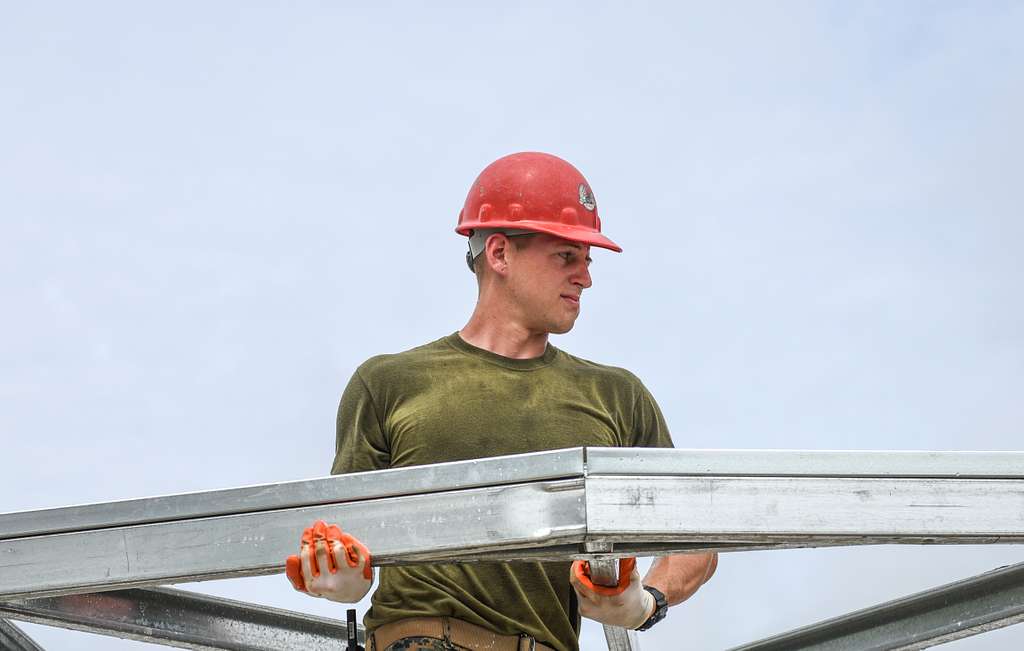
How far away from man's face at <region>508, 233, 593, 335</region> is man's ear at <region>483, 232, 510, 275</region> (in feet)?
0.14

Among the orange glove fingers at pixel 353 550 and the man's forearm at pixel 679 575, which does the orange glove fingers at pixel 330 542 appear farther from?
the man's forearm at pixel 679 575

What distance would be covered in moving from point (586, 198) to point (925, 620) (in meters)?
2.01

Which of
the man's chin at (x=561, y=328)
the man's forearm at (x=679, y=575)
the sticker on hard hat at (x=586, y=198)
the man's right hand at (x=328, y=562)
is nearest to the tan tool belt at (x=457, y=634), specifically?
the man's forearm at (x=679, y=575)

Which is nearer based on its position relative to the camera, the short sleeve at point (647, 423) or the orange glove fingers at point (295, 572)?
the orange glove fingers at point (295, 572)

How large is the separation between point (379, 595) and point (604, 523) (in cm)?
143

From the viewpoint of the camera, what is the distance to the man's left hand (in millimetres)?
4492

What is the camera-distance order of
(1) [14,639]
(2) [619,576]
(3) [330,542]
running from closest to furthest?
(3) [330,542] → (2) [619,576] → (1) [14,639]

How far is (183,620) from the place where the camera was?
5.50m

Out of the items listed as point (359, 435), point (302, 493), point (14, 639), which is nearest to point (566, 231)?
point (359, 435)

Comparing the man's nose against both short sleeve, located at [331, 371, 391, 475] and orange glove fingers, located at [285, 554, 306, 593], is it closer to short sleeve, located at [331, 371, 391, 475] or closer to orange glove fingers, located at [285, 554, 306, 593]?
short sleeve, located at [331, 371, 391, 475]

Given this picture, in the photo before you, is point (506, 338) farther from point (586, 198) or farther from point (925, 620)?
point (925, 620)

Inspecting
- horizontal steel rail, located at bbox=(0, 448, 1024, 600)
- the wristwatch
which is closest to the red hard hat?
the wristwatch

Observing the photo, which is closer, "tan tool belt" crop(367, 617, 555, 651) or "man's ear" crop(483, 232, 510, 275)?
"tan tool belt" crop(367, 617, 555, 651)

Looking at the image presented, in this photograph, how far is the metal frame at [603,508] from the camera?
377 centimetres
